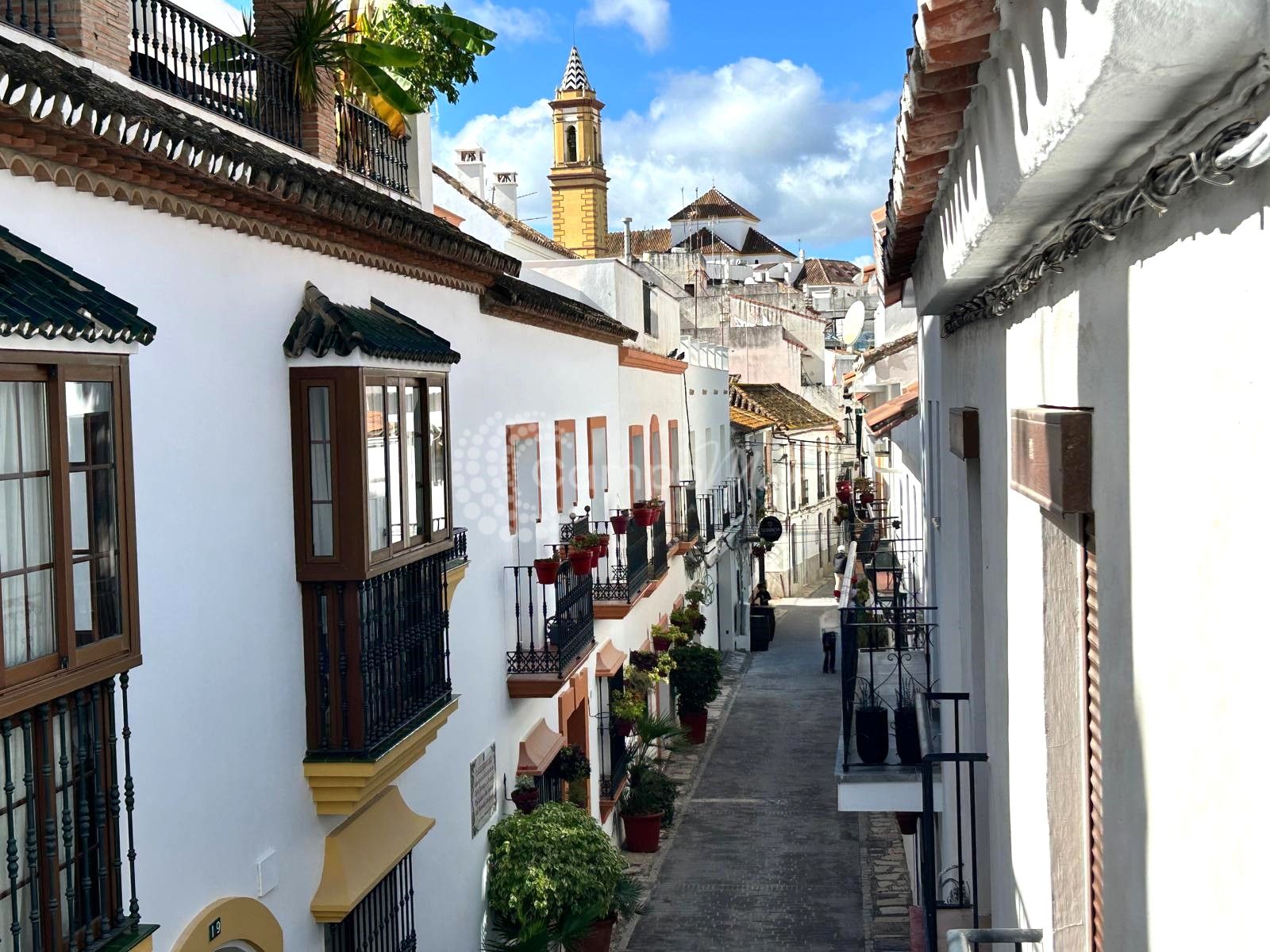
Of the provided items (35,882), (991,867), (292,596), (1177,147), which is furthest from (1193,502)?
(292,596)

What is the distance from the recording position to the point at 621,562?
16.9 metres

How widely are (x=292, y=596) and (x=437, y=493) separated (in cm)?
171

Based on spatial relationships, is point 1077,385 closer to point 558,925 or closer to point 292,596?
point 292,596

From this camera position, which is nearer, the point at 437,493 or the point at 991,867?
the point at 991,867

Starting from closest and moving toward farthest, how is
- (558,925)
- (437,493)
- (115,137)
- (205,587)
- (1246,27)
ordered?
(1246,27) < (115,137) < (205,587) < (437,493) < (558,925)

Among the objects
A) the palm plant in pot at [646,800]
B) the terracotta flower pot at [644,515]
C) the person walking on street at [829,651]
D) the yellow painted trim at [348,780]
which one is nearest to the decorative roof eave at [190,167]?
the yellow painted trim at [348,780]

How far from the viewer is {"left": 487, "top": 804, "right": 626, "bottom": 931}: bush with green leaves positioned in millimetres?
11031

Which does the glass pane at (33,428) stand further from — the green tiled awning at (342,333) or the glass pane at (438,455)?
the glass pane at (438,455)

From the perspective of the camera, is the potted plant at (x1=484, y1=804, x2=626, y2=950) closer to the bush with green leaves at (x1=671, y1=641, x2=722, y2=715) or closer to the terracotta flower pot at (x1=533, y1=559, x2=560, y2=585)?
the terracotta flower pot at (x1=533, y1=559, x2=560, y2=585)

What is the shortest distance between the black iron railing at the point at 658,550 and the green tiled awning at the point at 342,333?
11059 mm

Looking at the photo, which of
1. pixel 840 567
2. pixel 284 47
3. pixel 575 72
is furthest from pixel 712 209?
pixel 284 47

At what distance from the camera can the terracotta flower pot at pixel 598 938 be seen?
12609mm

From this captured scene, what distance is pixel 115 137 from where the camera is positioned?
5199mm

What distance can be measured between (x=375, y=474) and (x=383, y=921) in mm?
2875
